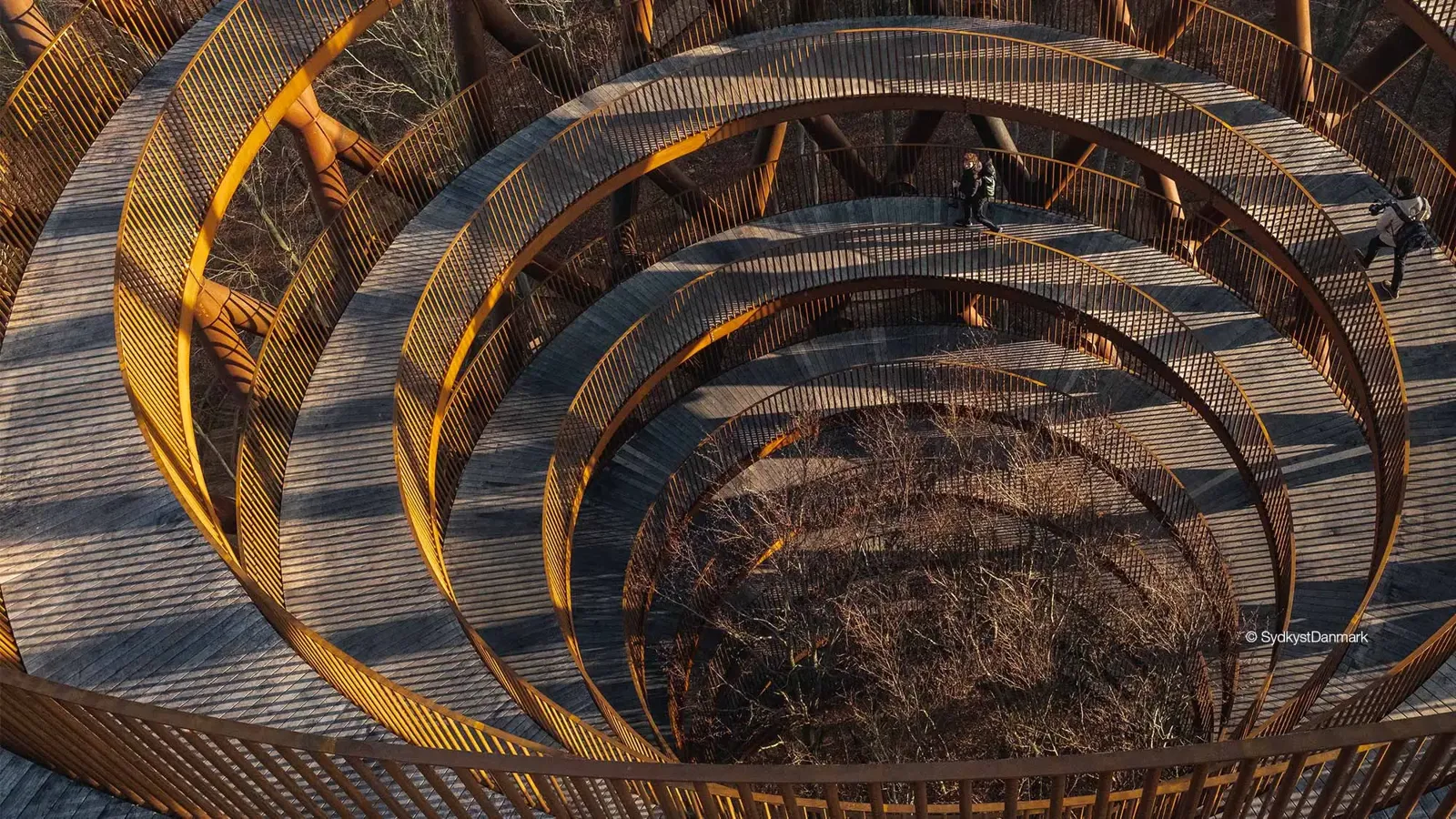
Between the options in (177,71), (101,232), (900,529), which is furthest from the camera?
(900,529)

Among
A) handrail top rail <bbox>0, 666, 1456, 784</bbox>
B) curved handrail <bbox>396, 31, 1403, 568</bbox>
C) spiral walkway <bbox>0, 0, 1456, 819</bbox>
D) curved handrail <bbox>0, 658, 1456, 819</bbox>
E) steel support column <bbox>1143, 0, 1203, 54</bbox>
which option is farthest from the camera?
steel support column <bbox>1143, 0, 1203, 54</bbox>

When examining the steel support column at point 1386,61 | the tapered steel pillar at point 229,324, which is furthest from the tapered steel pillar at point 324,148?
the steel support column at point 1386,61

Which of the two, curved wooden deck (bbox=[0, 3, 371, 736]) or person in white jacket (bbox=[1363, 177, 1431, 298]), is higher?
person in white jacket (bbox=[1363, 177, 1431, 298])

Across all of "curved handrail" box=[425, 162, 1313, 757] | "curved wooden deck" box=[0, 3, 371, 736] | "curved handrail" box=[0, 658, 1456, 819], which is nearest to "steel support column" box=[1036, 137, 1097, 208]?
"curved handrail" box=[425, 162, 1313, 757]

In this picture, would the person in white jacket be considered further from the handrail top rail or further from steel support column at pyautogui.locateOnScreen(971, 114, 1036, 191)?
the handrail top rail

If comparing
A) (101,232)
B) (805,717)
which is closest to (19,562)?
(101,232)

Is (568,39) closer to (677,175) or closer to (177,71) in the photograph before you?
(677,175)

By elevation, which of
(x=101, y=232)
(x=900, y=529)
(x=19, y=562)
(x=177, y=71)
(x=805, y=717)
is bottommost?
(x=805, y=717)

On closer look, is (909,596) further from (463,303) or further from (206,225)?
(206,225)

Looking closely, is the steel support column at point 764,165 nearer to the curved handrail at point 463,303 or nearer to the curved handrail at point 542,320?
the curved handrail at point 542,320
